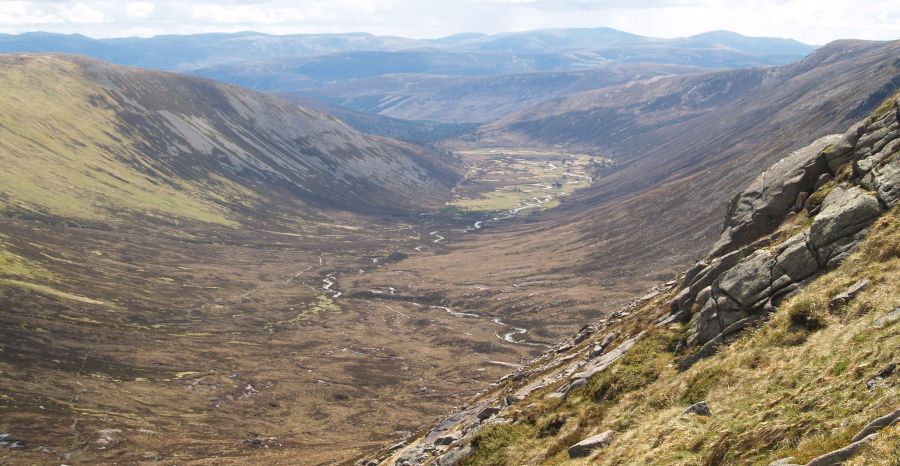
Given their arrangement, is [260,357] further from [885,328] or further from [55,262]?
[885,328]

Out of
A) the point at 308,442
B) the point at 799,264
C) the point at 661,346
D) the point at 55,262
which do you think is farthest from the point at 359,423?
the point at 55,262

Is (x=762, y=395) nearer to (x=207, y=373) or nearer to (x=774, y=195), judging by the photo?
(x=774, y=195)

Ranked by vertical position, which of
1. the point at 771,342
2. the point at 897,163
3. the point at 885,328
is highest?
the point at 897,163

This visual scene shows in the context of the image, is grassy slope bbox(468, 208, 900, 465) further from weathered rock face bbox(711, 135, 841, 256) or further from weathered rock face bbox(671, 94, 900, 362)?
weathered rock face bbox(711, 135, 841, 256)

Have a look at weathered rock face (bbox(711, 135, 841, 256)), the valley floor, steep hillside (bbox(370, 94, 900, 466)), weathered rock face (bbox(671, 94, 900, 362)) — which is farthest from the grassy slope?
the valley floor

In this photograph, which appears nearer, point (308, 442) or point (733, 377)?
point (733, 377)

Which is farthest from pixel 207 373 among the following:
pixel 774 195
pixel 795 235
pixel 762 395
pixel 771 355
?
pixel 762 395
